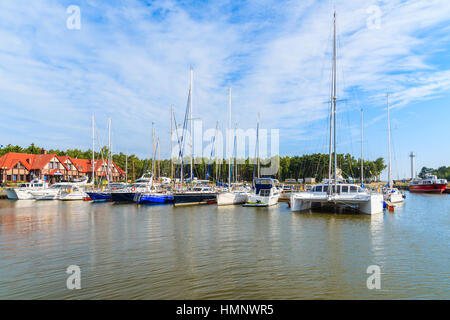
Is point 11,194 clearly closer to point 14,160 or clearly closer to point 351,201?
point 14,160

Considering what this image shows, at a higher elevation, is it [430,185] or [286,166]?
[286,166]

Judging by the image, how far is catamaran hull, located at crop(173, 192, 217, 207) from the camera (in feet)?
126

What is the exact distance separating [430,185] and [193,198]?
61.3m

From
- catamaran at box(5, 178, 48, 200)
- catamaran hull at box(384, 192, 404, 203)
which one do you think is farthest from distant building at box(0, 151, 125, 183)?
catamaran hull at box(384, 192, 404, 203)

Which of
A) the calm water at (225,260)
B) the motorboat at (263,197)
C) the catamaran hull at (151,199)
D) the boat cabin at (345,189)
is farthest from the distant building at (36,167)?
the calm water at (225,260)

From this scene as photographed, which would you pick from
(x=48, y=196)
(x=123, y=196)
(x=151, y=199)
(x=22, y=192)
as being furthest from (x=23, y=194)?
(x=151, y=199)

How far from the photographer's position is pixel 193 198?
39656mm

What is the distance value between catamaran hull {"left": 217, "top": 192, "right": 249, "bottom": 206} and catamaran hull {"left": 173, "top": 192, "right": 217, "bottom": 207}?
291 centimetres

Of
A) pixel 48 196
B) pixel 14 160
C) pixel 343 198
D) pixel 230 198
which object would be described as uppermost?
pixel 14 160

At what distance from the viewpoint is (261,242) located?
1664cm

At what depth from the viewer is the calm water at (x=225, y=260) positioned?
967 cm
